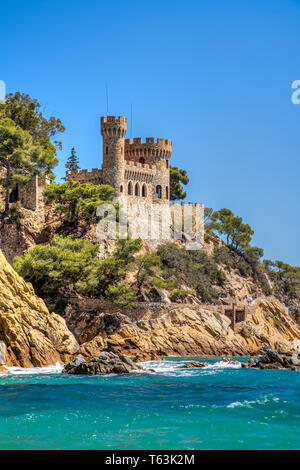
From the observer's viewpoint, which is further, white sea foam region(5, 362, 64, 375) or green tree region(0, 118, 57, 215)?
green tree region(0, 118, 57, 215)

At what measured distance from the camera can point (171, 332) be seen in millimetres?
50844

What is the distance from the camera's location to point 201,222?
78250 millimetres

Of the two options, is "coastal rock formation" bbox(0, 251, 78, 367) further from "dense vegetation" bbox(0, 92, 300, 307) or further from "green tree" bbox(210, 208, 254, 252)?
"green tree" bbox(210, 208, 254, 252)

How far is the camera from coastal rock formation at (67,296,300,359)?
46250 millimetres

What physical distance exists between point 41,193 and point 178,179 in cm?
2624

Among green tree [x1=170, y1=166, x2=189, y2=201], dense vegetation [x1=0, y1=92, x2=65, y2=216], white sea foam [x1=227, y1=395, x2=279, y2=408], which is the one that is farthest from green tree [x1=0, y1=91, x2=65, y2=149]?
white sea foam [x1=227, y1=395, x2=279, y2=408]

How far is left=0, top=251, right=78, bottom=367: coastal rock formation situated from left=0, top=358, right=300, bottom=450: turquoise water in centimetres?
238

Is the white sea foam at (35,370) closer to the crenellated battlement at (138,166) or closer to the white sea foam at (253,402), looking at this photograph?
the white sea foam at (253,402)

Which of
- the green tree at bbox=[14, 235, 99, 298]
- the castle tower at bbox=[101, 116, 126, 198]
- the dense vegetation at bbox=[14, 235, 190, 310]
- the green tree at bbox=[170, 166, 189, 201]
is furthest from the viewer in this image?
the green tree at bbox=[170, 166, 189, 201]

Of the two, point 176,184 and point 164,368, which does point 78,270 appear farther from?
point 176,184

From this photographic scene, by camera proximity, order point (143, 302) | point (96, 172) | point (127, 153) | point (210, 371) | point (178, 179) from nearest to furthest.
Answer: point (210, 371) < point (143, 302) < point (96, 172) < point (127, 153) < point (178, 179)

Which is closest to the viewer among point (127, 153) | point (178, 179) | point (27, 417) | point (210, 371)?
point (27, 417)
